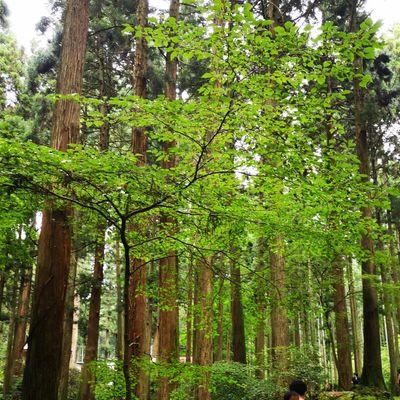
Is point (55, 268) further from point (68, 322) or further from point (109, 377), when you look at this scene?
point (68, 322)

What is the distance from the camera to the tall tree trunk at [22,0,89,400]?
545 centimetres

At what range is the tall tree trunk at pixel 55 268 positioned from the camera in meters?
5.45

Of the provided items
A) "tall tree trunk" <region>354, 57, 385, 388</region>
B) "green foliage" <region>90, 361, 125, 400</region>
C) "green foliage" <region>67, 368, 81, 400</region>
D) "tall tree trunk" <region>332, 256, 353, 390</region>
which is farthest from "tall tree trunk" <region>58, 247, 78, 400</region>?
"tall tree trunk" <region>354, 57, 385, 388</region>

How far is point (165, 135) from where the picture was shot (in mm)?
4398

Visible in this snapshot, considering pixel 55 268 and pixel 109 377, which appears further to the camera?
pixel 109 377

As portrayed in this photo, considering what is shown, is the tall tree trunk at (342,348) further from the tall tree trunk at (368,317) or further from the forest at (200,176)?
the forest at (200,176)

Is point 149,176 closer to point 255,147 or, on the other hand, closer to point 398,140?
point 255,147

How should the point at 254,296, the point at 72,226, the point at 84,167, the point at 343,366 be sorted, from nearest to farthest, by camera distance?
the point at 84,167, the point at 72,226, the point at 254,296, the point at 343,366

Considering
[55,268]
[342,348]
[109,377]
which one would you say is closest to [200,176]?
[55,268]

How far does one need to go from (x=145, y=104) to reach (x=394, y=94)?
1566 centimetres

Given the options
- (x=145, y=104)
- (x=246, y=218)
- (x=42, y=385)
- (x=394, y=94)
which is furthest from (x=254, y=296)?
(x=394, y=94)

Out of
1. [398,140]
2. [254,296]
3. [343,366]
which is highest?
[398,140]

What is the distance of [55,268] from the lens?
580 centimetres

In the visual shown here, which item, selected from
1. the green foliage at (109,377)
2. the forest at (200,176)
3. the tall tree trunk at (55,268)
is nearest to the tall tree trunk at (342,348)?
the forest at (200,176)
